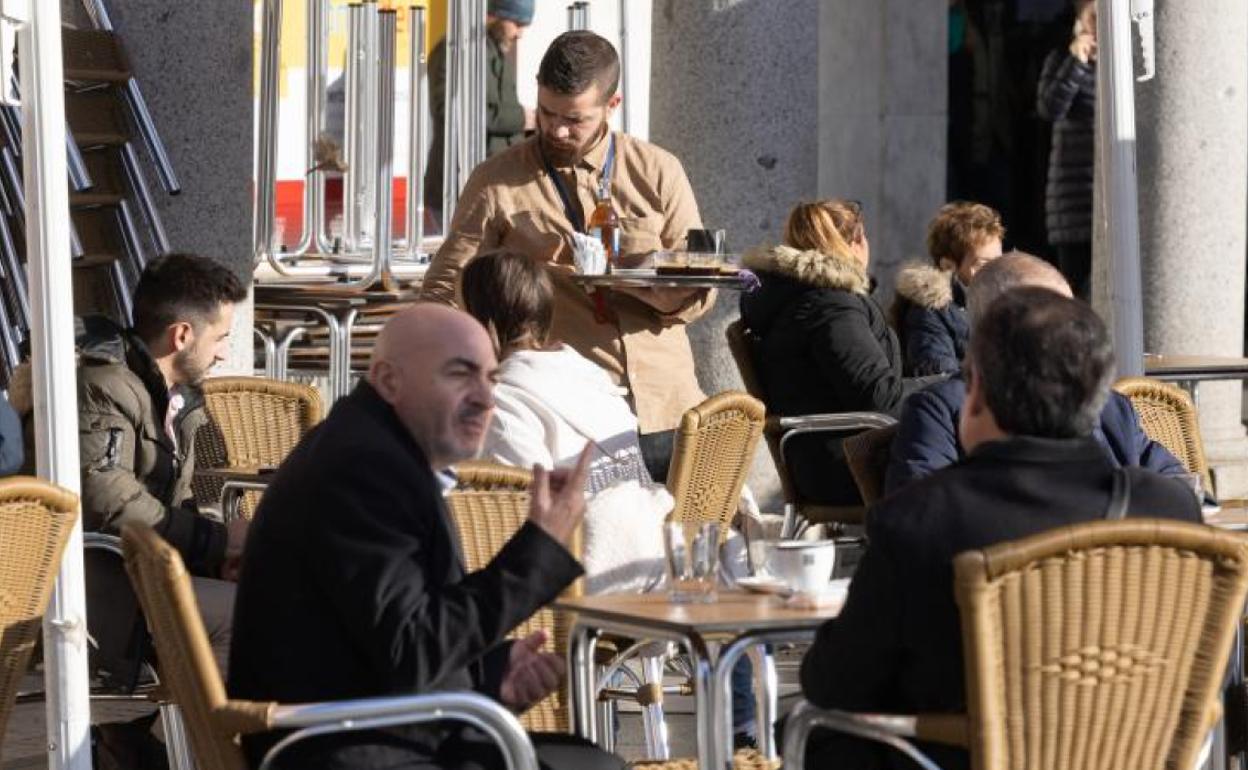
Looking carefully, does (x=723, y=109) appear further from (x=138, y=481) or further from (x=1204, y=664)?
(x=1204, y=664)

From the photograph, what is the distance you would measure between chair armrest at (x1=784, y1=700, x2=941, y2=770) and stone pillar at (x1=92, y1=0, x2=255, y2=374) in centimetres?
466

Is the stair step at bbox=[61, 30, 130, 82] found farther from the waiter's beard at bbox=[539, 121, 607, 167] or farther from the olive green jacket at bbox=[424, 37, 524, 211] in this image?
the olive green jacket at bbox=[424, 37, 524, 211]

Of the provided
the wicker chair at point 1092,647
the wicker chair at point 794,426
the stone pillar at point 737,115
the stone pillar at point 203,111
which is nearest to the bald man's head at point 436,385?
the wicker chair at point 1092,647

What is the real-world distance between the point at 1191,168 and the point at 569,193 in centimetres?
407

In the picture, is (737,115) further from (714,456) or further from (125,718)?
(125,718)

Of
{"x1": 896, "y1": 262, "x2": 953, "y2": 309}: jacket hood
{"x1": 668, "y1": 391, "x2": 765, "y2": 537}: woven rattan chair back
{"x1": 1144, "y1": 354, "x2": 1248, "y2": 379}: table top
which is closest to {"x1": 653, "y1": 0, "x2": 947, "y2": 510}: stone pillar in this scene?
{"x1": 896, "y1": 262, "x2": 953, "y2": 309}: jacket hood

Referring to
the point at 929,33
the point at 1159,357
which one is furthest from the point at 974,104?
the point at 1159,357

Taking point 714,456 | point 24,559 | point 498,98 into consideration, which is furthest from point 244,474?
point 498,98

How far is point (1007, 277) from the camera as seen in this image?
5.70 meters

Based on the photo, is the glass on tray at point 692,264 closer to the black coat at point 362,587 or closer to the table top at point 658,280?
the table top at point 658,280

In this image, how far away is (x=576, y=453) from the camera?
5879mm

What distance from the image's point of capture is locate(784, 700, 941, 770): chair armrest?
Answer: 4.03 m

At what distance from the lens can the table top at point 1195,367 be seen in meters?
8.83

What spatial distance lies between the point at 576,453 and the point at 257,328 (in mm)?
4369
